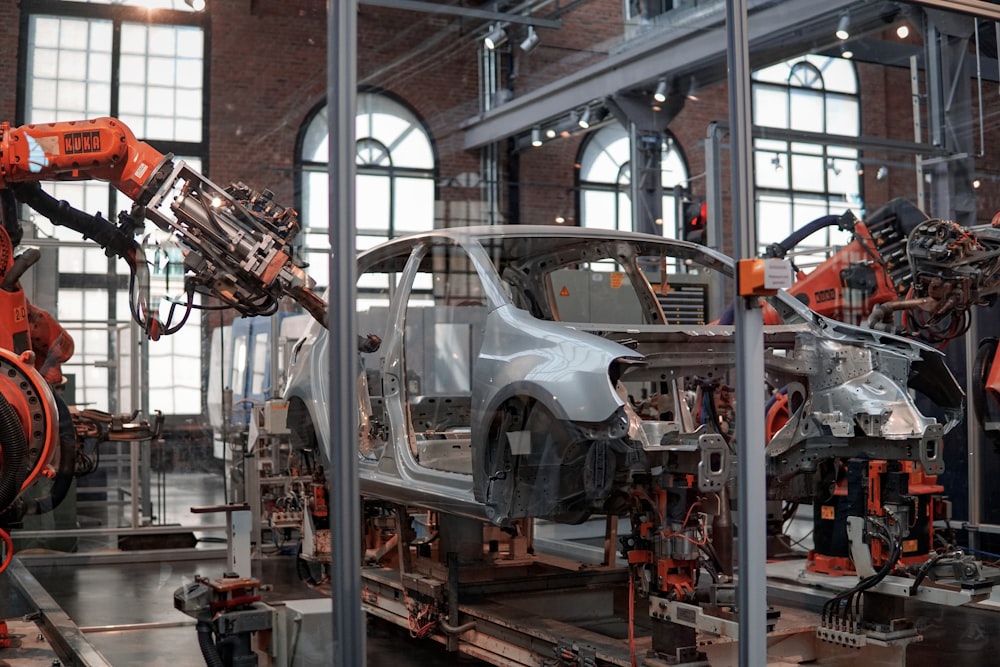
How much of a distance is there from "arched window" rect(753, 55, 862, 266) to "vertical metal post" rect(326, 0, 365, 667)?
249 cm

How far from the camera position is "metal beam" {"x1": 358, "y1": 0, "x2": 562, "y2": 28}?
3543 millimetres

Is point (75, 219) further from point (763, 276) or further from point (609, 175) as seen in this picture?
point (763, 276)

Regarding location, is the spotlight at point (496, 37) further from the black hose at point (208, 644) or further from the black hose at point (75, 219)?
the black hose at point (208, 644)

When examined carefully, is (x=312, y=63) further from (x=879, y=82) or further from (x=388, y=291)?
(x=879, y=82)

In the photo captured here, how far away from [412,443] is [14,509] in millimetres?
1670

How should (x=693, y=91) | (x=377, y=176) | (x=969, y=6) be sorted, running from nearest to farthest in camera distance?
(x=377, y=176) < (x=969, y=6) < (x=693, y=91)

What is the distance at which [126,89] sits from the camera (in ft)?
13.6

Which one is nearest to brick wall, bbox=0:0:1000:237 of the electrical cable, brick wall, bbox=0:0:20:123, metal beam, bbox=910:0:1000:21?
brick wall, bbox=0:0:20:123

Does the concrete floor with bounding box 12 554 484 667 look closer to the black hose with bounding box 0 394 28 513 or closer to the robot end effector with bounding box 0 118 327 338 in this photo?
the black hose with bounding box 0 394 28 513

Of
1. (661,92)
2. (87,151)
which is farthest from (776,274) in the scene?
(87,151)

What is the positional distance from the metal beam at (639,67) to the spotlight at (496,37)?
21 centimetres

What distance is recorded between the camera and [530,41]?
13.9 feet

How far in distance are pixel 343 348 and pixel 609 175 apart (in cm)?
200

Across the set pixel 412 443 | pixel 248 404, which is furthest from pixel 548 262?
pixel 248 404
